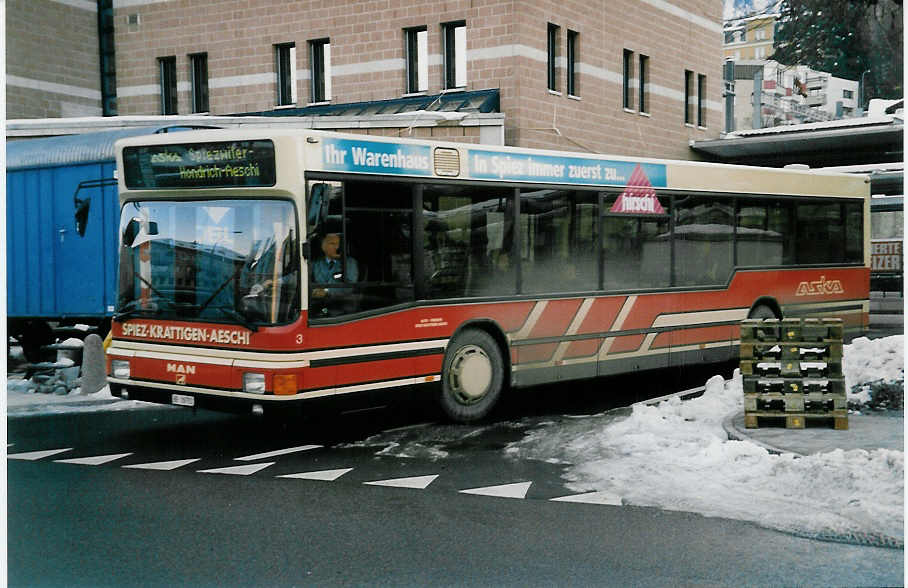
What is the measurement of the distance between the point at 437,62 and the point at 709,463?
2081cm

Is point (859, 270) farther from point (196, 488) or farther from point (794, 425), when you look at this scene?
point (196, 488)

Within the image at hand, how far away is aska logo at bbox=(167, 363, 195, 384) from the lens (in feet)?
31.9

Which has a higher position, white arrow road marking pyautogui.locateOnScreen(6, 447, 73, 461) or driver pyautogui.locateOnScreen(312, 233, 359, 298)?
driver pyautogui.locateOnScreen(312, 233, 359, 298)

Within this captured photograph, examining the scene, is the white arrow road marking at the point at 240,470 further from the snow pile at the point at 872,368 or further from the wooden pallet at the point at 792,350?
the snow pile at the point at 872,368

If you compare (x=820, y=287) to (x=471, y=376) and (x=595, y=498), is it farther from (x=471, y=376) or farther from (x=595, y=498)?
(x=595, y=498)

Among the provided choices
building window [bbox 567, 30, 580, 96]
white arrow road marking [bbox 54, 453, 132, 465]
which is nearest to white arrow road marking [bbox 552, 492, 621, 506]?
white arrow road marking [bbox 54, 453, 132, 465]

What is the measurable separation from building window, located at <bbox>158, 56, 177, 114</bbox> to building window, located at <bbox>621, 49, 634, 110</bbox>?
13219 millimetres

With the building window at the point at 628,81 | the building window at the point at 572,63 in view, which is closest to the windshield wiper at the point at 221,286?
the building window at the point at 572,63

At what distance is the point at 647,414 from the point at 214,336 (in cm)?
407

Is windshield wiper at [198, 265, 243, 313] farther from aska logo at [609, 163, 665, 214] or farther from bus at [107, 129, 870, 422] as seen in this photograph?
aska logo at [609, 163, 665, 214]

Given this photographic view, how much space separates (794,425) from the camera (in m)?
9.71

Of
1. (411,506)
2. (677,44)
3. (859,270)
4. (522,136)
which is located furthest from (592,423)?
(677,44)

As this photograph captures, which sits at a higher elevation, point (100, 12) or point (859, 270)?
point (100, 12)

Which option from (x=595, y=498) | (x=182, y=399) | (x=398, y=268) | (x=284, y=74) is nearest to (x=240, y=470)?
(x=182, y=399)
